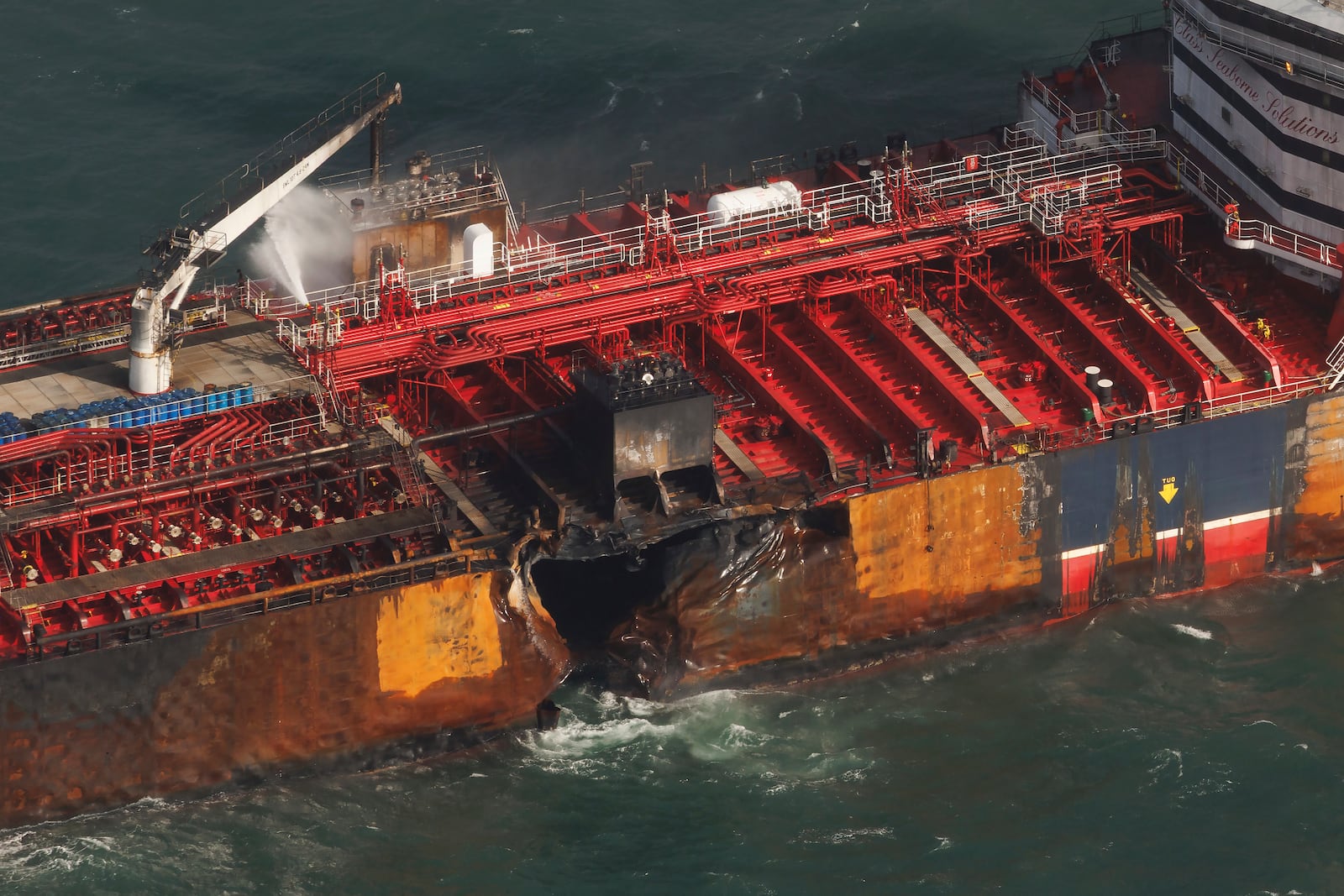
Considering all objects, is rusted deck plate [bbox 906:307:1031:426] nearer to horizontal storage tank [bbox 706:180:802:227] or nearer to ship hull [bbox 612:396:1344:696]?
ship hull [bbox 612:396:1344:696]

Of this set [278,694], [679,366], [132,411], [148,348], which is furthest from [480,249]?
[278,694]

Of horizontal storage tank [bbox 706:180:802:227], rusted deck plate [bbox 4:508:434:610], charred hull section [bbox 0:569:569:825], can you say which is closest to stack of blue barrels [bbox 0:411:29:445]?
rusted deck plate [bbox 4:508:434:610]

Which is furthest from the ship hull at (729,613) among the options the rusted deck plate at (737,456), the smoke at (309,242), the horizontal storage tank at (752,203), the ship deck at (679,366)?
the smoke at (309,242)

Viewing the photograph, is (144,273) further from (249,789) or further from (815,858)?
(815,858)

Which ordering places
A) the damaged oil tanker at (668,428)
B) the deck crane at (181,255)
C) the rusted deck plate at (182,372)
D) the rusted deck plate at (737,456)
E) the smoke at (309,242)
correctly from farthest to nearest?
the smoke at (309,242)
the rusted deck plate at (737,456)
the rusted deck plate at (182,372)
the deck crane at (181,255)
the damaged oil tanker at (668,428)

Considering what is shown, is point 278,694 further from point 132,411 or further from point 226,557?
point 132,411

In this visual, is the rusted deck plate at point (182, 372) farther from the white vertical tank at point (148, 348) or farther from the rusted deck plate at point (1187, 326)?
the rusted deck plate at point (1187, 326)
